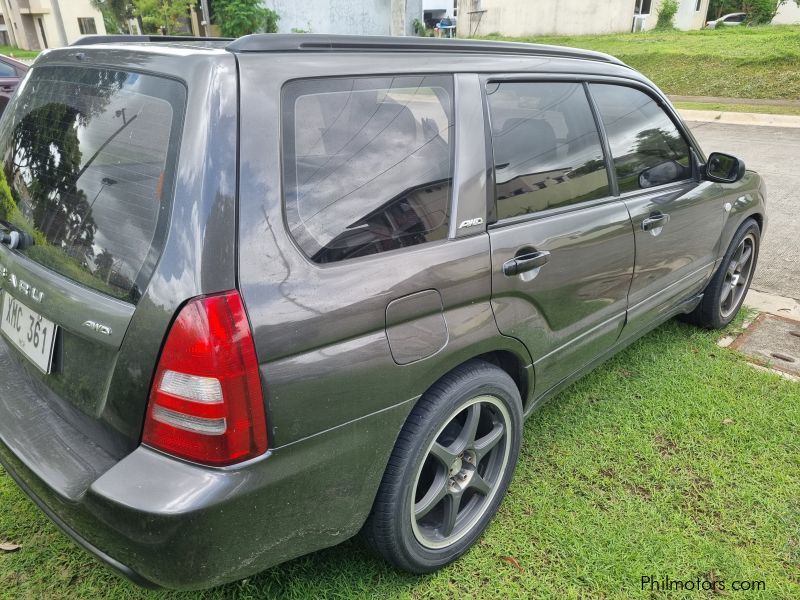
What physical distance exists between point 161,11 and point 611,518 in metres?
34.9

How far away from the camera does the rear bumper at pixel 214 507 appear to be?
144 centimetres

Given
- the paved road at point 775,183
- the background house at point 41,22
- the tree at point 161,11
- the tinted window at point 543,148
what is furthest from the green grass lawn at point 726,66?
the background house at point 41,22

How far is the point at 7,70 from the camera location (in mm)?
9039

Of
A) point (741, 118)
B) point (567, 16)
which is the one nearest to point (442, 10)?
point (567, 16)

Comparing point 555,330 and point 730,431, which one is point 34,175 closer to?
point 555,330

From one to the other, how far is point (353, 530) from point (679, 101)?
17124mm

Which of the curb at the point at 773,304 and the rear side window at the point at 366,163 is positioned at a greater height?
the rear side window at the point at 366,163

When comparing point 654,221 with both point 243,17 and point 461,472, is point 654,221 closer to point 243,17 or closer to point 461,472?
point 461,472

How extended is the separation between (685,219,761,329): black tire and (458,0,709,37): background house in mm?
32849

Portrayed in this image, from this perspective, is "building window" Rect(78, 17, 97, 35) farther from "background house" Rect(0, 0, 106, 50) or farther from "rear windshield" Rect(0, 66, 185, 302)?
"rear windshield" Rect(0, 66, 185, 302)

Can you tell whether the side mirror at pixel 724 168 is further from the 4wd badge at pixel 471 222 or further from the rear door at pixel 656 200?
the 4wd badge at pixel 471 222

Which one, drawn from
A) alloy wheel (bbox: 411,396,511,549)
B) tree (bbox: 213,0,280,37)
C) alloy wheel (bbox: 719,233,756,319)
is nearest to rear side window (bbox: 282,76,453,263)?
alloy wheel (bbox: 411,396,511,549)

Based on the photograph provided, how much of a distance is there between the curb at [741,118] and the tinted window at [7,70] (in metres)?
12.8

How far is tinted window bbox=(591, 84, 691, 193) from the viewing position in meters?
2.74
